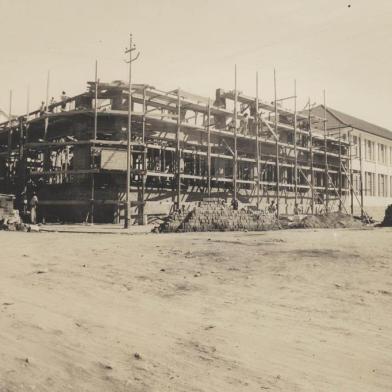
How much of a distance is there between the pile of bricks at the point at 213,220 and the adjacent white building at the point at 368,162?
21503mm

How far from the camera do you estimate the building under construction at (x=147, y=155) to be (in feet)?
78.5

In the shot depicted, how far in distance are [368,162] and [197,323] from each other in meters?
40.9

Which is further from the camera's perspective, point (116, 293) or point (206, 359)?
point (116, 293)

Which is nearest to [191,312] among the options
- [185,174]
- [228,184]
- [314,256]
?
[314,256]

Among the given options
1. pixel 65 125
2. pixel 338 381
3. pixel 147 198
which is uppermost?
pixel 65 125

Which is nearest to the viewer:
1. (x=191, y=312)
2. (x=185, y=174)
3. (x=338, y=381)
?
(x=338, y=381)

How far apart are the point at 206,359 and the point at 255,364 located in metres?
0.44

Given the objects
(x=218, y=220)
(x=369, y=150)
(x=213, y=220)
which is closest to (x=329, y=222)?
(x=218, y=220)

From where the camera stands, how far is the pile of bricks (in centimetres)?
1803

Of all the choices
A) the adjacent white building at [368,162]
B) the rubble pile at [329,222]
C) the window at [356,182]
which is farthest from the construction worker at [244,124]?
the window at [356,182]

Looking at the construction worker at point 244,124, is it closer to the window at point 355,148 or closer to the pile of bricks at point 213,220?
the pile of bricks at point 213,220

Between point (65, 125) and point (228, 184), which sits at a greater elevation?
point (65, 125)

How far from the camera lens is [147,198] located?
974 inches

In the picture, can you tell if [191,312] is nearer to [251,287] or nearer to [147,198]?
[251,287]
